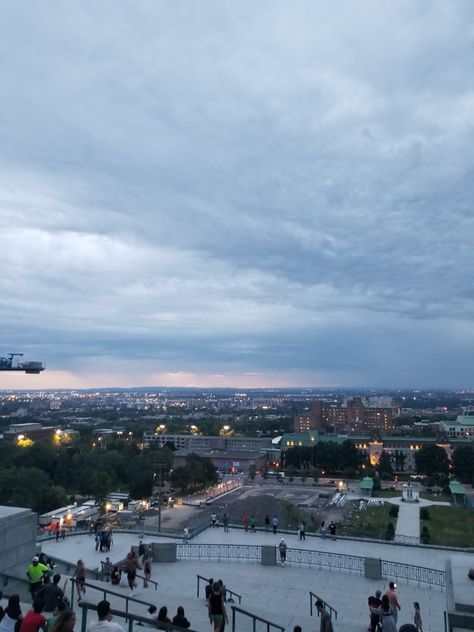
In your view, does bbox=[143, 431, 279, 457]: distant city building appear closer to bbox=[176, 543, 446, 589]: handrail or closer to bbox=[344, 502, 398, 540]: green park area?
bbox=[344, 502, 398, 540]: green park area

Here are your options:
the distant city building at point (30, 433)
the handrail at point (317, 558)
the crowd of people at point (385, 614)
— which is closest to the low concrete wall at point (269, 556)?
the handrail at point (317, 558)

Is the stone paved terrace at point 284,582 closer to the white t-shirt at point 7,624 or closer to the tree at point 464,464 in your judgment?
the white t-shirt at point 7,624

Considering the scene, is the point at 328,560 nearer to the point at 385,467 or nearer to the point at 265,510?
the point at 265,510

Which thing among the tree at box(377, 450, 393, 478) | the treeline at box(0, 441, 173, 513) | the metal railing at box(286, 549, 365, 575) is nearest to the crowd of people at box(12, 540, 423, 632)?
the metal railing at box(286, 549, 365, 575)

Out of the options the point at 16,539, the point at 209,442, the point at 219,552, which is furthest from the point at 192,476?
the point at 16,539

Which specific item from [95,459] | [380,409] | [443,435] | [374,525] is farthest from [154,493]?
[380,409]

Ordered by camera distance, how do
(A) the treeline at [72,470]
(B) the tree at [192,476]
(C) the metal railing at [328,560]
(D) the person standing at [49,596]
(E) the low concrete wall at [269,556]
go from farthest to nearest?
(B) the tree at [192,476]
(A) the treeline at [72,470]
(E) the low concrete wall at [269,556]
(C) the metal railing at [328,560]
(D) the person standing at [49,596]
